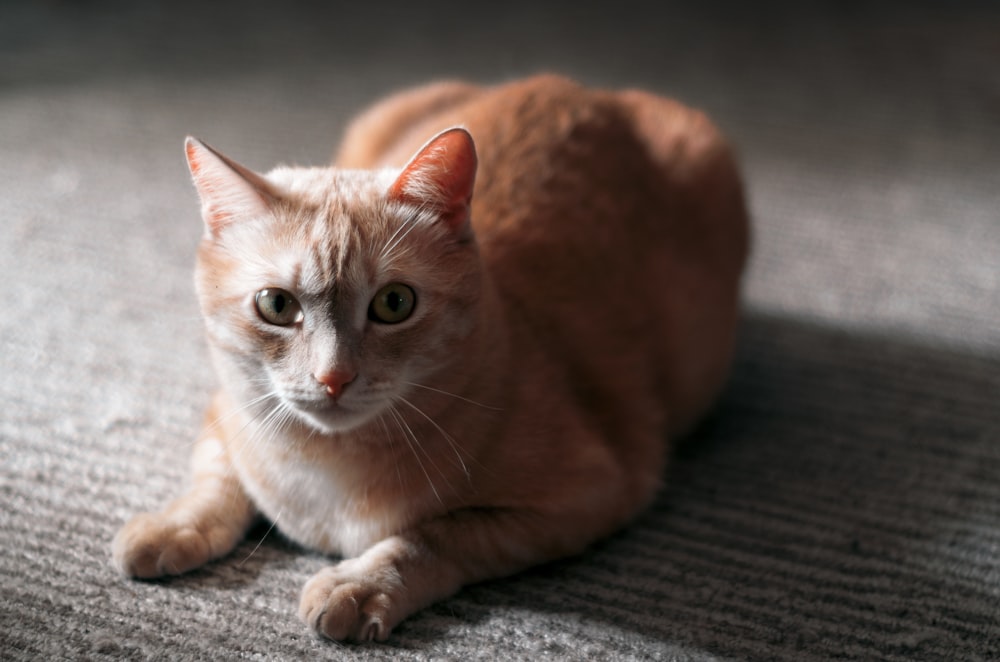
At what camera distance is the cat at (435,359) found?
1.04m

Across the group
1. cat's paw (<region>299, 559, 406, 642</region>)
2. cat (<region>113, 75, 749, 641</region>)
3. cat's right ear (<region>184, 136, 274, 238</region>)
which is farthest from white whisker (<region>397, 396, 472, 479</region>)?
cat's right ear (<region>184, 136, 274, 238</region>)

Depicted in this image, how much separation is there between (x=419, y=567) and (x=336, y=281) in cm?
35

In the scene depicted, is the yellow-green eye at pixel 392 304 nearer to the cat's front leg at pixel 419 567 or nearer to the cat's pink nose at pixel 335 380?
the cat's pink nose at pixel 335 380

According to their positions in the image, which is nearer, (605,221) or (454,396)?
(454,396)

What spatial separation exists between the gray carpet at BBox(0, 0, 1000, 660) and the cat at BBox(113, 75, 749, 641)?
0.06m

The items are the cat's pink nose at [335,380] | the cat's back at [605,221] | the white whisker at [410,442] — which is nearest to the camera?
the cat's pink nose at [335,380]

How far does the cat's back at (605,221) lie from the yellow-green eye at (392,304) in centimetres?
25

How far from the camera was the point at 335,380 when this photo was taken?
3.24ft

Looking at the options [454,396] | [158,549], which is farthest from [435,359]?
[158,549]

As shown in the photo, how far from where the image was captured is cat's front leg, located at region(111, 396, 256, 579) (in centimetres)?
113

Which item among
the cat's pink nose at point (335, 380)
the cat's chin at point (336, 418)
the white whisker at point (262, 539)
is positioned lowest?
the white whisker at point (262, 539)

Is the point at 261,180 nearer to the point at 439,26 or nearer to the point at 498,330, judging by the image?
the point at 498,330

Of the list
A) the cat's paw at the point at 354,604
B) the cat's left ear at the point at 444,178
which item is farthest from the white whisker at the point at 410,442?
the cat's left ear at the point at 444,178

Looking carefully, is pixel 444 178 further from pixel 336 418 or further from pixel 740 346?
pixel 740 346
